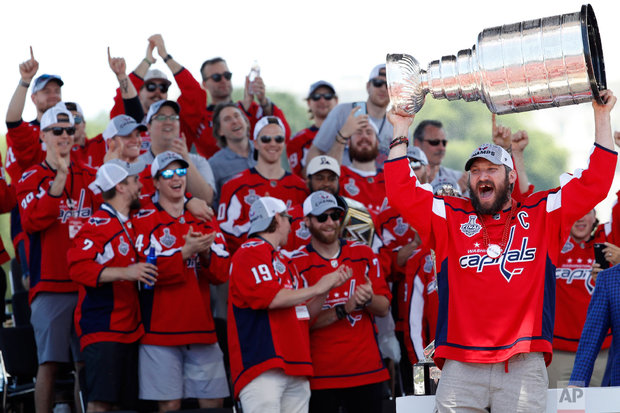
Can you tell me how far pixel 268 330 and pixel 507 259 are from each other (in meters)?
1.85

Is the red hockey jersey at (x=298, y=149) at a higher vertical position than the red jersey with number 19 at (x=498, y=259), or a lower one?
higher

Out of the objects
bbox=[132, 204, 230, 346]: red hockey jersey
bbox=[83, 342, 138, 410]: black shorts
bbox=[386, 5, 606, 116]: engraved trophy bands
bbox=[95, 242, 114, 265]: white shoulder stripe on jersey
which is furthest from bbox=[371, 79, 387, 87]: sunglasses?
bbox=[386, 5, 606, 116]: engraved trophy bands

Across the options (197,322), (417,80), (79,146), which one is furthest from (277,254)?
(79,146)

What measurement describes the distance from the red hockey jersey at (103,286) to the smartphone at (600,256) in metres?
3.28

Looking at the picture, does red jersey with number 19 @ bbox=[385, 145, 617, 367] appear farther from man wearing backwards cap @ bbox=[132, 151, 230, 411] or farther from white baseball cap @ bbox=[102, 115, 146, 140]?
white baseball cap @ bbox=[102, 115, 146, 140]

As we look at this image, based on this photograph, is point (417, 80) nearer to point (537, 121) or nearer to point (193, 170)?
point (193, 170)

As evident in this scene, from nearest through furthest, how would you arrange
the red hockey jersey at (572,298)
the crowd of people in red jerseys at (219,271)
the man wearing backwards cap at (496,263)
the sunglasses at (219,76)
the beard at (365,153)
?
the man wearing backwards cap at (496,263)
the crowd of people in red jerseys at (219,271)
the red hockey jersey at (572,298)
the beard at (365,153)
the sunglasses at (219,76)

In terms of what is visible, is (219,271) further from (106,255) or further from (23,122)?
(23,122)

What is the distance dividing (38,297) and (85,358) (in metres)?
0.76

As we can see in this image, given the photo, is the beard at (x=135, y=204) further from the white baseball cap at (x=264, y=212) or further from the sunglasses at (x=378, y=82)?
the sunglasses at (x=378, y=82)

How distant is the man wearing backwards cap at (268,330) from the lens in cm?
538

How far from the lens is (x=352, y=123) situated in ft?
23.4

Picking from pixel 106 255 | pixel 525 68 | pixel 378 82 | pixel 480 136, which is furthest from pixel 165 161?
pixel 480 136

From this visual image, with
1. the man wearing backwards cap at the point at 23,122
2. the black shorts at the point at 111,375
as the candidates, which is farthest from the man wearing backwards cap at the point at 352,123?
the black shorts at the point at 111,375
